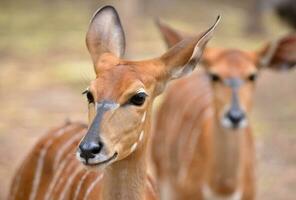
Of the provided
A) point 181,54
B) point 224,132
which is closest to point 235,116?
point 224,132

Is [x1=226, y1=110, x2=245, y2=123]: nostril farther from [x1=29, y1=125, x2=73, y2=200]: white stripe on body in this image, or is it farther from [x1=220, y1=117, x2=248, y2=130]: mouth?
[x1=29, y1=125, x2=73, y2=200]: white stripe on body

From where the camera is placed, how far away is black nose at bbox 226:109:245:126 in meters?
4.24

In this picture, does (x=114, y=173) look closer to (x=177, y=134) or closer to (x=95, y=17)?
(x=95, y=17)

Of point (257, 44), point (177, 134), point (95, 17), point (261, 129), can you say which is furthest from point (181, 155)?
point (257, 44)

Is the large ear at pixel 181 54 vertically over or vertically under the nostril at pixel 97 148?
over

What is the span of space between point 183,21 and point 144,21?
71 centimetres

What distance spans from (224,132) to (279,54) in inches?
22.3

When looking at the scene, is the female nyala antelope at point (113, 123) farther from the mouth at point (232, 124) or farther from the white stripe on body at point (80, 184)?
the mouth at point (232, 124)

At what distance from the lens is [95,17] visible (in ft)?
11.4

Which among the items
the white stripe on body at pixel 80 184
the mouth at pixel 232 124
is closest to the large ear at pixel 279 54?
the mouth at pixel 232 124

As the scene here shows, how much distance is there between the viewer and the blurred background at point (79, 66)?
6891 mm

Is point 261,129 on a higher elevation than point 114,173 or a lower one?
higher

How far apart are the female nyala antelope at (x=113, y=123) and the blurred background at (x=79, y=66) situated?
226 cm

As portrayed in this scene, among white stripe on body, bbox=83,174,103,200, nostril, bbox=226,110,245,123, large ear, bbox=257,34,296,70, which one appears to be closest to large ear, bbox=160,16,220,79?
white stripe on body, bbox=83,174,103,200
